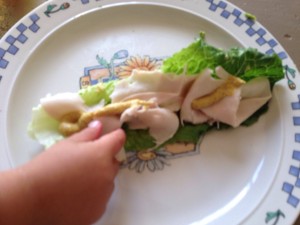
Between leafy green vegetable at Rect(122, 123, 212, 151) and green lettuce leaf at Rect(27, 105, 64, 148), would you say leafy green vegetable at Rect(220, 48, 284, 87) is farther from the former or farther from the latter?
green lettuce leaf at Rect(27, 105, 64, 148)

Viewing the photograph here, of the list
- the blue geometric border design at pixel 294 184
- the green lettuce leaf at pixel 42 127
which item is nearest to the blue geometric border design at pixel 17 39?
the green lettuce leaf at pixel 42 127

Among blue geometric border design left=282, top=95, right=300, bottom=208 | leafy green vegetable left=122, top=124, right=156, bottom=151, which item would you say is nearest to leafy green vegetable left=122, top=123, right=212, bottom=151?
leafy green vegetable left=122, top=124, right=156, bottom=151

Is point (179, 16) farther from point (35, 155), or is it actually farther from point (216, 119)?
point (35, 155)

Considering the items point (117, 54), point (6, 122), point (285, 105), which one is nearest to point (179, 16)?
point (117, 54)

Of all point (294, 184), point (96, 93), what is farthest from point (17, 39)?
point (294, 184)

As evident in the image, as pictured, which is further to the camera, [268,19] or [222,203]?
[268,19]

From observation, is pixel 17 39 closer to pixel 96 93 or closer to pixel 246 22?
pixel 96 93
